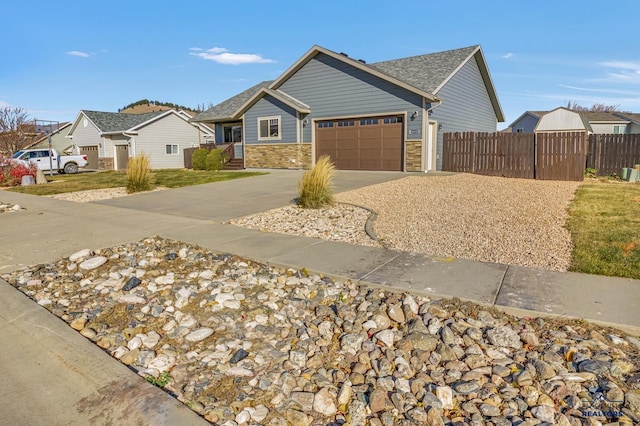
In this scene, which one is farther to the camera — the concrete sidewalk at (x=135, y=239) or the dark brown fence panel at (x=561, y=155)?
the dark brown fence panel at (x=561, y=155)

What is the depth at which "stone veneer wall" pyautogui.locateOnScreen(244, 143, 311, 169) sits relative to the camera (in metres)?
21.3

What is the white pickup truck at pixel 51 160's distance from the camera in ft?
83.8

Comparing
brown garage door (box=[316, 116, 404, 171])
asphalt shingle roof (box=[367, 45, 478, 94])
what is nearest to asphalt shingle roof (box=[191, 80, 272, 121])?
brown garage door (box=[316, 116, 404, 171])

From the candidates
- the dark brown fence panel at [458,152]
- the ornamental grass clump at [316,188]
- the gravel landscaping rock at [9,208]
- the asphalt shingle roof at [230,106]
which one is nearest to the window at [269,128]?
the asphalt shingle roof at [230,106]

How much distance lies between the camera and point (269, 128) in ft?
73.6

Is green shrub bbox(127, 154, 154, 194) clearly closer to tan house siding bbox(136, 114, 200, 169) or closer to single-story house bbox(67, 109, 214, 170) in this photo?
single-story house bbox(67, 109, 214, 170)

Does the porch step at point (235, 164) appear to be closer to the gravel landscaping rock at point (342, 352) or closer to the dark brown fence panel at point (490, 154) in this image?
the dark brown fence panel at point (490, 154)

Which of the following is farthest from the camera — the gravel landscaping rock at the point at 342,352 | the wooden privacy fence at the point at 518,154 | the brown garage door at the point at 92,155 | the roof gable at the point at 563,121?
the roof gable at the point at 563,121

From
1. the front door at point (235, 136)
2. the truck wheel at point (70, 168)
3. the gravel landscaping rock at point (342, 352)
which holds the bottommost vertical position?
the gravel landscaping rock at point (342, 352)

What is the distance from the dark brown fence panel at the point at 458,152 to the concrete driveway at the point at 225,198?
342 centimetres

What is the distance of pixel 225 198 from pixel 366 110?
31.2ft

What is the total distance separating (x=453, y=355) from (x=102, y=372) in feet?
8.93

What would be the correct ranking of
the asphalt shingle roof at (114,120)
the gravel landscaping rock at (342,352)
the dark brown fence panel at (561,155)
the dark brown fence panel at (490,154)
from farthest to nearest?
the asphalt shingle roof at (114,120)
the dark brown fence panel at (490,154)
the dark brown fence panel at (561,155)
the gravel landscaping rock at (342,352)

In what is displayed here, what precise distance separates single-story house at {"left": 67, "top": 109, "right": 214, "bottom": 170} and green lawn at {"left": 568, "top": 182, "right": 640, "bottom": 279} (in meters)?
27.1
